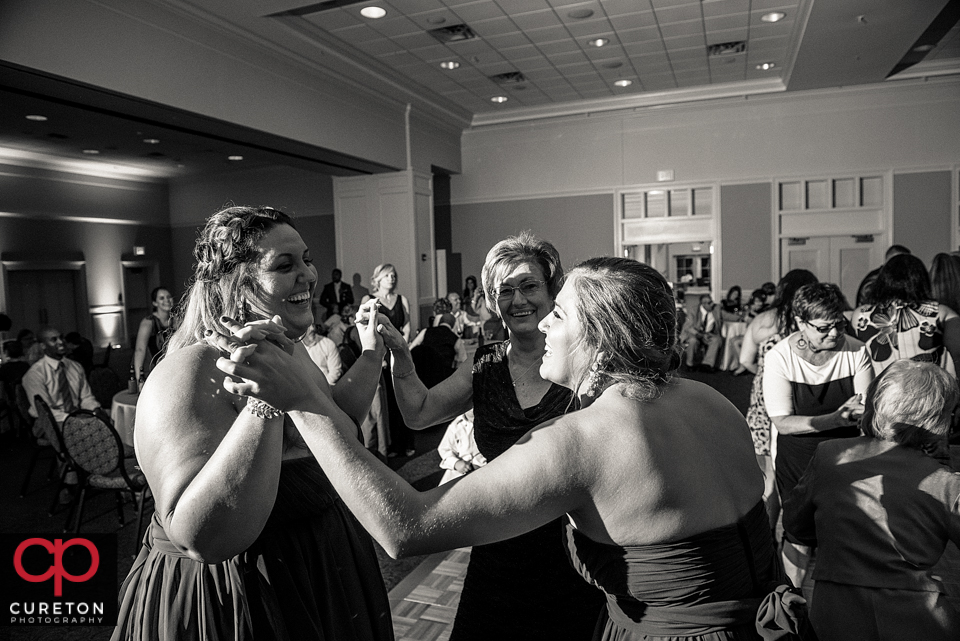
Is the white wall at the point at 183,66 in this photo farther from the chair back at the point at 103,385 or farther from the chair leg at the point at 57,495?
the chair leg at the point at 57,495

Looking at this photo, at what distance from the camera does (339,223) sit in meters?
12.2

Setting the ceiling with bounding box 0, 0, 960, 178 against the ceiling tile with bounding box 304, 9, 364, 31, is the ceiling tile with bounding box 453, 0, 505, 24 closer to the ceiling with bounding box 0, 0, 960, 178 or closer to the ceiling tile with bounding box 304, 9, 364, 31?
the ceiling with bounding box 0, 0, 960, 178

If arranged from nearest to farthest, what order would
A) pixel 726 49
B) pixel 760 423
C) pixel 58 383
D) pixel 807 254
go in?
1. pixel 760 423
2. pixel 58 383
3. pixel 726 49
4. pixel 807 254

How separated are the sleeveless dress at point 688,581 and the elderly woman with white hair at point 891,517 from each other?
0.78 metres

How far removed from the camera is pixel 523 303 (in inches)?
76.3

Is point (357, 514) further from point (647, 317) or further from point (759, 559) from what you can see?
point (759, 559)

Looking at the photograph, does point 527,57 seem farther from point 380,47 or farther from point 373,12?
point 373,12

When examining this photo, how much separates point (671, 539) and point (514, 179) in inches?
488

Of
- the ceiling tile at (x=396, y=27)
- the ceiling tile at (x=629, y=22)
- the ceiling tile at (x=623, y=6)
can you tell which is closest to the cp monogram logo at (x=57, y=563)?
the ceiling tile at (x=396, y=27)

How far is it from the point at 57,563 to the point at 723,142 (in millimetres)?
11360

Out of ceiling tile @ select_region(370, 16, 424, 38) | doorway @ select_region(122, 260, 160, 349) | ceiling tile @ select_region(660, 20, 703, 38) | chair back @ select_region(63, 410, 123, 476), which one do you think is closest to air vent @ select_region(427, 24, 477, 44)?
ceiling tile @ select_region(370, 16, 424, 38)

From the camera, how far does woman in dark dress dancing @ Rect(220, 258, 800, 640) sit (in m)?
0.98

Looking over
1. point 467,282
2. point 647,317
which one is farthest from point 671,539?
point 467,282

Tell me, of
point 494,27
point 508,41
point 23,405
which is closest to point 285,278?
point 23,405
